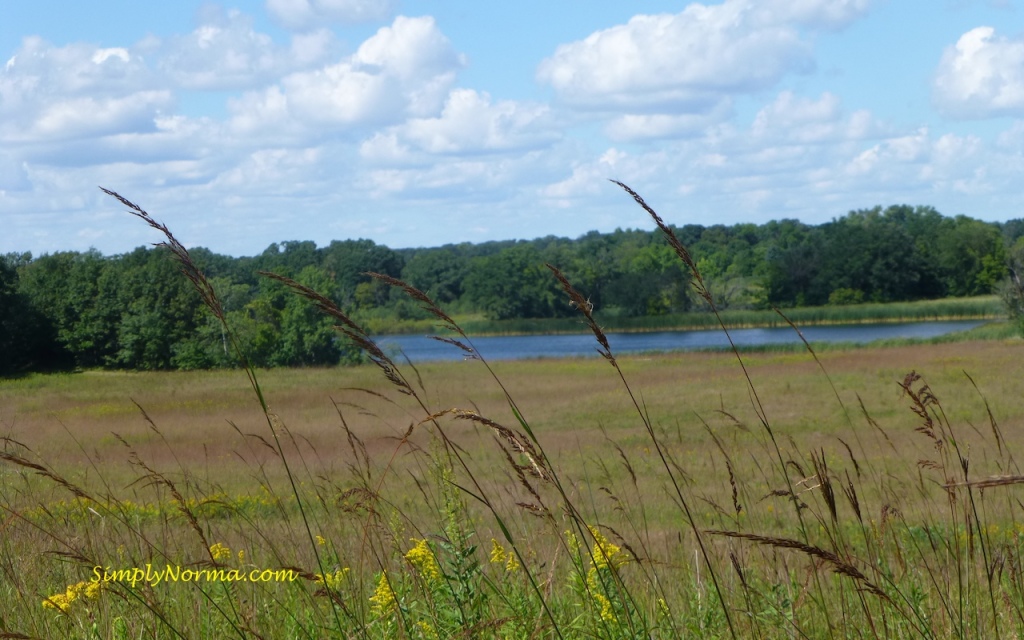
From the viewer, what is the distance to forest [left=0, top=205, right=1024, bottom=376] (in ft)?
150

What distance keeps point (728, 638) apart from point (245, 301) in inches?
2290

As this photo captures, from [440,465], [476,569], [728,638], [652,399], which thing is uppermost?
[440,465]

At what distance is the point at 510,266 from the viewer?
68.9 meters

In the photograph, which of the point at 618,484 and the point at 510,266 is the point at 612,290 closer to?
the point at 510,266

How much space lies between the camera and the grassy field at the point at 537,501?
7.64 ft

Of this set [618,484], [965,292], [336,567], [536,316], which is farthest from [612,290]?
[336,567]

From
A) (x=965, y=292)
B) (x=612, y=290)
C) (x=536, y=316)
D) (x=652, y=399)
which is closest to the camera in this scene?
(x=652, y=399)

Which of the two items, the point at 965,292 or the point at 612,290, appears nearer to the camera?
the point at 612,290

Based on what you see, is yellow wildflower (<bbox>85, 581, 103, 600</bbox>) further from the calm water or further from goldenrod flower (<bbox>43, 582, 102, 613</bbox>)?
the calm water

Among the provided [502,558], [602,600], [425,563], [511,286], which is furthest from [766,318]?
[602,600]

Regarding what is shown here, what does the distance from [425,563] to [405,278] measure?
678 inches

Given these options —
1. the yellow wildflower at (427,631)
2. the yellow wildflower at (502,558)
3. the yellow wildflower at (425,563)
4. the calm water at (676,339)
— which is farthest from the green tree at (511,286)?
the yellow wildflower at (427,631)

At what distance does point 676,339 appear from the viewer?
2773 inches

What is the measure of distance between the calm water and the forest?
345 cm
